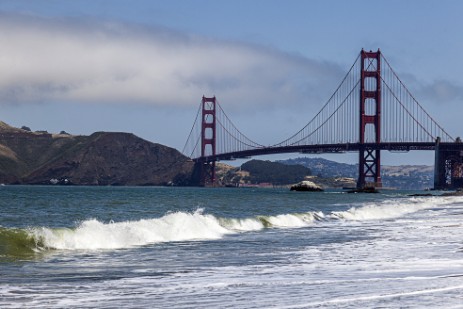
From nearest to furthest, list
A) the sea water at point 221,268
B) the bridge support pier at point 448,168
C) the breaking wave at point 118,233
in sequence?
the sea water at point 221,268, the breaking wave at point 118,233, the bridge support pier at point 448,168

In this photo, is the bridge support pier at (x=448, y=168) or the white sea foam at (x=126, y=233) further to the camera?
the bridge support pier at (x=448, y=168)

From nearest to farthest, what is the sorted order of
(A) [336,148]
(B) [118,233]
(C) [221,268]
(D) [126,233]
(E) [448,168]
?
(C) [221,268] → (B) [118,233] → (D) [126,233] → (A) [336,148] → (E) [448,168]

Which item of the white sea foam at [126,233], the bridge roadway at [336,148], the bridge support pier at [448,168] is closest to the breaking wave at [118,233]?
the white sea foam at [126,233]

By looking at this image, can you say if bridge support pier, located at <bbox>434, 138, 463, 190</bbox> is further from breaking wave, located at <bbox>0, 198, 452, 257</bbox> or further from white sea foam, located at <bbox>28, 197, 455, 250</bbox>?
breaking wave, located at <bbox>0, 198, 452, 257</bbox>

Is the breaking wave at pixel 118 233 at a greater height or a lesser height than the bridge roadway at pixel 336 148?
lesser

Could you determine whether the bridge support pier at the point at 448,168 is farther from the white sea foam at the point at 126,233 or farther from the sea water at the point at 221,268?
the sea water at the point at 221,268

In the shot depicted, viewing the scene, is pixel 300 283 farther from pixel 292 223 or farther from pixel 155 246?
pixel 292 223

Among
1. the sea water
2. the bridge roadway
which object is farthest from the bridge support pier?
the sea water

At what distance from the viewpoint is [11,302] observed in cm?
1055

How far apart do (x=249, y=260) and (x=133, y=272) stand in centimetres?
300

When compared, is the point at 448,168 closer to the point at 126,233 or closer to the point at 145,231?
the point at 145,231

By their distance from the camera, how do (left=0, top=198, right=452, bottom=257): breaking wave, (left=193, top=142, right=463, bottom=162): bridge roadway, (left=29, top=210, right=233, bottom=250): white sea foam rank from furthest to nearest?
(left=193, top=142, right=463, bottom=162): bridge roadway, (left=29, top=210, right=233, bottom=250): white sea foam, (left=0, top=198, right=452, bottom=257): breaking wave

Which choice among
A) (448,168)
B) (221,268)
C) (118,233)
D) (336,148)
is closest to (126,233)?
(118,233)

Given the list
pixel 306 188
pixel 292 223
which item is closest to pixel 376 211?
pixel 292 223
